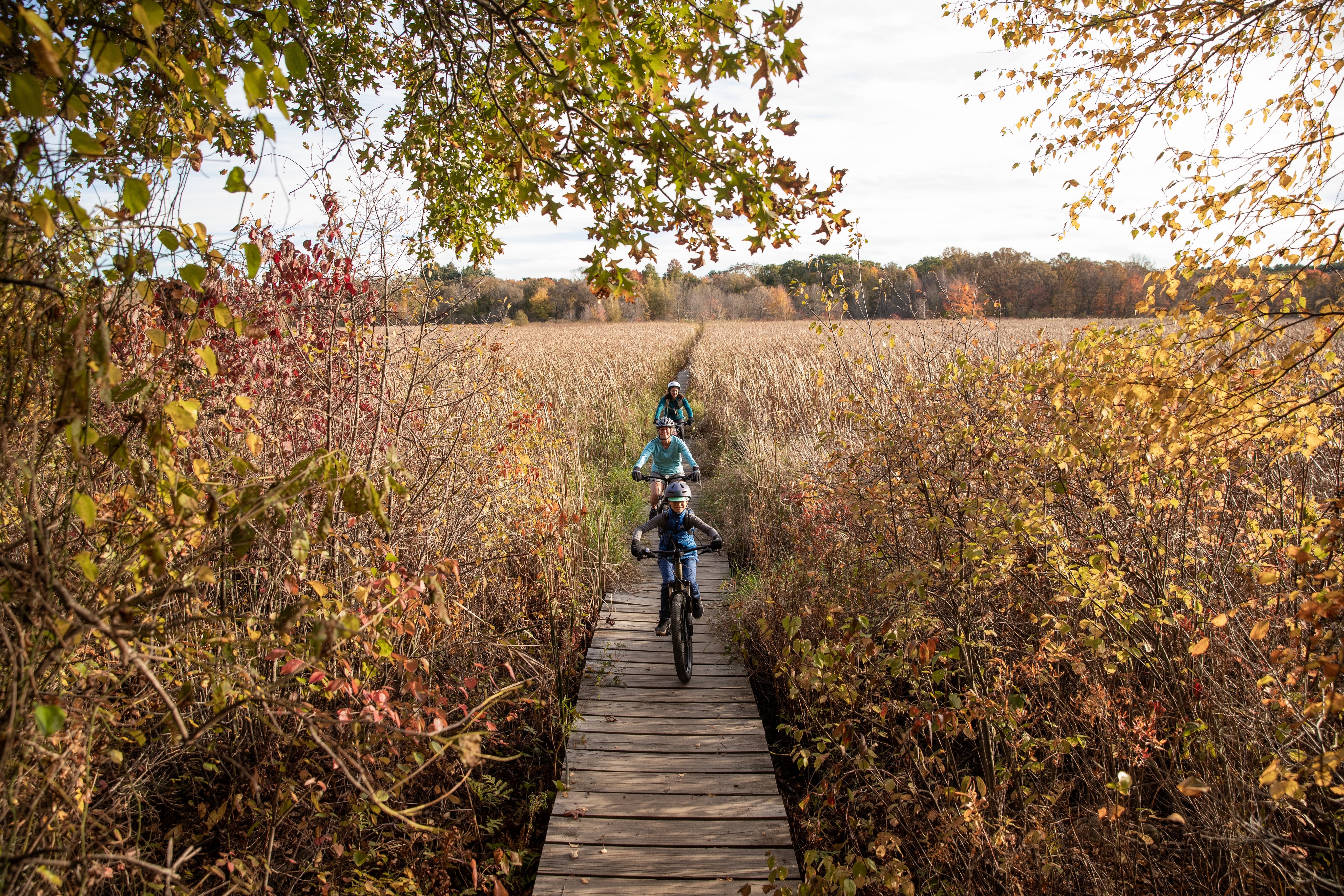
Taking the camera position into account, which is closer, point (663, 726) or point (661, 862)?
point (661, 862)

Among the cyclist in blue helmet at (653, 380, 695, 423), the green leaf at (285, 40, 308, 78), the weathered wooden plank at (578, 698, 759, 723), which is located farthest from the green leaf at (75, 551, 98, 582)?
the cyclist in blue helmet at (653, 380, 695, 423)

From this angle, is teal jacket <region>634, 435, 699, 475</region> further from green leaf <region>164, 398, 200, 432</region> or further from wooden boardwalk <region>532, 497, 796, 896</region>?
green leaf <region>164, 398, 200, 432</region>

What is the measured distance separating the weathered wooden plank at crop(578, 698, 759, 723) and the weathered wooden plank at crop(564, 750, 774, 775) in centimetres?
36

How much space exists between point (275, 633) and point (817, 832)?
Answer: 259 centimetres

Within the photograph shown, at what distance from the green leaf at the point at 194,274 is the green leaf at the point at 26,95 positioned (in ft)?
1.09

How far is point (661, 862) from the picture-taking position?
3143 millimetres

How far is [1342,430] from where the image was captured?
317 cm

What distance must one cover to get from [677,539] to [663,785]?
180cm

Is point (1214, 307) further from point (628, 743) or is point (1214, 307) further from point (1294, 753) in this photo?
point (628, 743)

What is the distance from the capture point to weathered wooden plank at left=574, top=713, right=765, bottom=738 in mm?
4148

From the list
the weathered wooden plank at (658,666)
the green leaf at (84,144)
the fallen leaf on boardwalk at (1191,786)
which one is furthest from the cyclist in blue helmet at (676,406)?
the green leaf at (84,144)

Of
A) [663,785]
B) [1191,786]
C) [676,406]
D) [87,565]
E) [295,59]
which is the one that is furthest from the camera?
[676,406]

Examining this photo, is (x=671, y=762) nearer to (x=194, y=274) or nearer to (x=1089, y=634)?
(x=1089, y=634)

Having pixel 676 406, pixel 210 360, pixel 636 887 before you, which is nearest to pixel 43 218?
pixel 210 360
